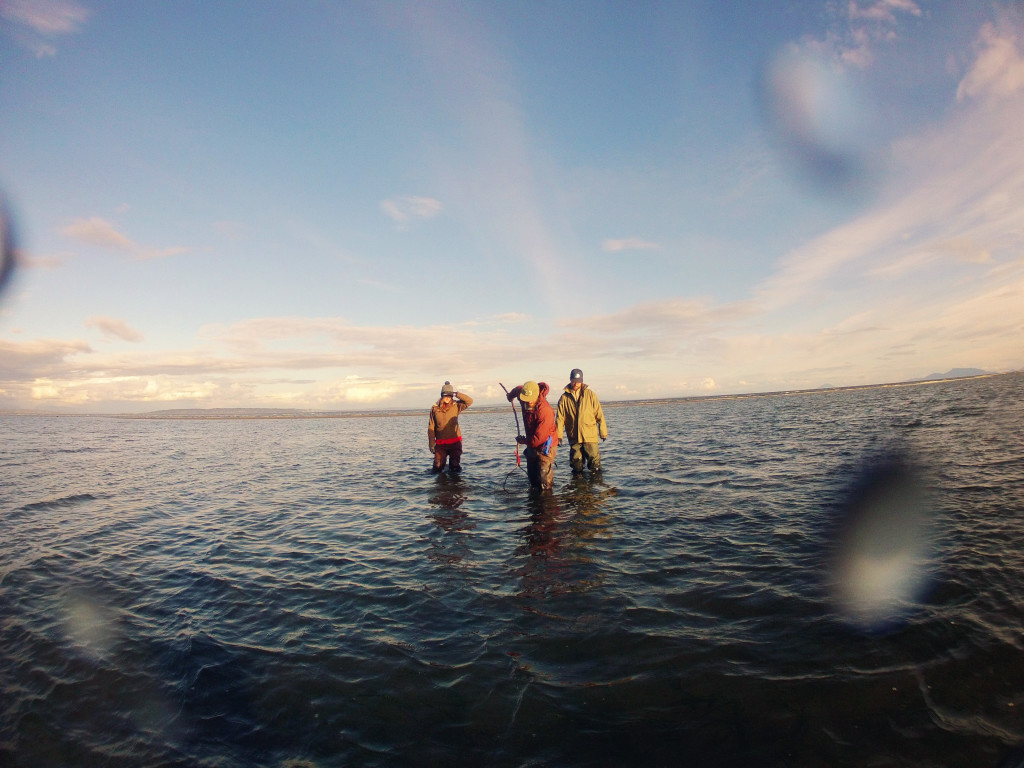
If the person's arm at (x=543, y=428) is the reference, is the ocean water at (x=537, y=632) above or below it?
below

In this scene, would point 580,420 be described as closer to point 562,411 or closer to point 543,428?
point 562,411

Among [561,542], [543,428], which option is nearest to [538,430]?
[543,428]

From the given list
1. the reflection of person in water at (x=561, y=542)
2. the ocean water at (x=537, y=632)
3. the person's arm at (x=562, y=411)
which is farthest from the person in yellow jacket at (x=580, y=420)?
the ocean water at (x=537, y=632)

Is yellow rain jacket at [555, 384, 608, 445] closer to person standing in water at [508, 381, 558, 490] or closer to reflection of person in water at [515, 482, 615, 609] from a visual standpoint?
person standing in water at [508, 381, 558, 490]

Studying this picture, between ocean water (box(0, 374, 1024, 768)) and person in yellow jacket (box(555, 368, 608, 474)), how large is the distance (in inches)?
121

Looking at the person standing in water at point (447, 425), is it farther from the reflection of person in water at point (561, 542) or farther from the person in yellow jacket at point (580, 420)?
the reflection of person in water at point (561, 542)

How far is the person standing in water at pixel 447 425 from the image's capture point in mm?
18156

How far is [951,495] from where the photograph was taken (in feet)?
40.2

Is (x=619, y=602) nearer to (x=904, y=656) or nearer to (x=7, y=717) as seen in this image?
(x=904, y=656)

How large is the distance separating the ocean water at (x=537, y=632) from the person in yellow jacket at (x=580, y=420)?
3075 millimetres

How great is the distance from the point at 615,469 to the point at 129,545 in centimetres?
1670

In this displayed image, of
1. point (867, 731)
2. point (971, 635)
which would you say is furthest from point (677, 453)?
point (867, 731)

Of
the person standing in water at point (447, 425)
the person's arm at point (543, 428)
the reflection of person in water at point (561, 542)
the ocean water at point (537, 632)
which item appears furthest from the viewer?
the person standing in water at point (447, 425)

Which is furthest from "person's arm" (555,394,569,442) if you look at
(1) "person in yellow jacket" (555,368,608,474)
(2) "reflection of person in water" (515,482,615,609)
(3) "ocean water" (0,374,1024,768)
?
(3) "ocean water" (0,374,1024,768)
